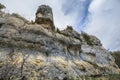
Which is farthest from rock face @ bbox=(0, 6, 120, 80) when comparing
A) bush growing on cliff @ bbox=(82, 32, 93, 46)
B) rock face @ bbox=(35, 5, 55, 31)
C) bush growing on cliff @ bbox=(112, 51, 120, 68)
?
bush growing on cliff @ bbox=(112, 51, 120, 68)

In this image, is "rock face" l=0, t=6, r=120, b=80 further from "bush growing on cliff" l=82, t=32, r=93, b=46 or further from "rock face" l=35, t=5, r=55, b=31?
"bush growing on cliff" l=82, t=32, r=93, b=46

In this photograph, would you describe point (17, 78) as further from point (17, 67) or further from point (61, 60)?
point (61, 60)

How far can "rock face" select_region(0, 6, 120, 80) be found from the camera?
2641 centimetres

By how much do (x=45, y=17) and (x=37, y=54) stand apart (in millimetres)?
8496

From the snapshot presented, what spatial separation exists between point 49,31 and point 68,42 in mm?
3774

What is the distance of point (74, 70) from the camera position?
32156mm

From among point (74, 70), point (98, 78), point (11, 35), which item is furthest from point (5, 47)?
point (98, 78)

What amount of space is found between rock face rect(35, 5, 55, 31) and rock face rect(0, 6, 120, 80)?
0.54 feet

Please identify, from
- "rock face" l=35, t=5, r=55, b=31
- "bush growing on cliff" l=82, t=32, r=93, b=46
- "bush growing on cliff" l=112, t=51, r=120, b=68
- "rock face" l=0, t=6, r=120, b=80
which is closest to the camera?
"rock face" l=0, t=6, r=120, b=80

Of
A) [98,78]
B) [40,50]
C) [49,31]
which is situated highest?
[49,31]

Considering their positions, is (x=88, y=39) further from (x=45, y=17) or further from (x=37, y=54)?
(x=37, y=54)

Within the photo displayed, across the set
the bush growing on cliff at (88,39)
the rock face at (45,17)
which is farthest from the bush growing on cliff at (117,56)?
the rock face at (45,17)

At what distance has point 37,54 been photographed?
2939 centimetres

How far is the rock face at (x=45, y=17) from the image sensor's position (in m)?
35.9
